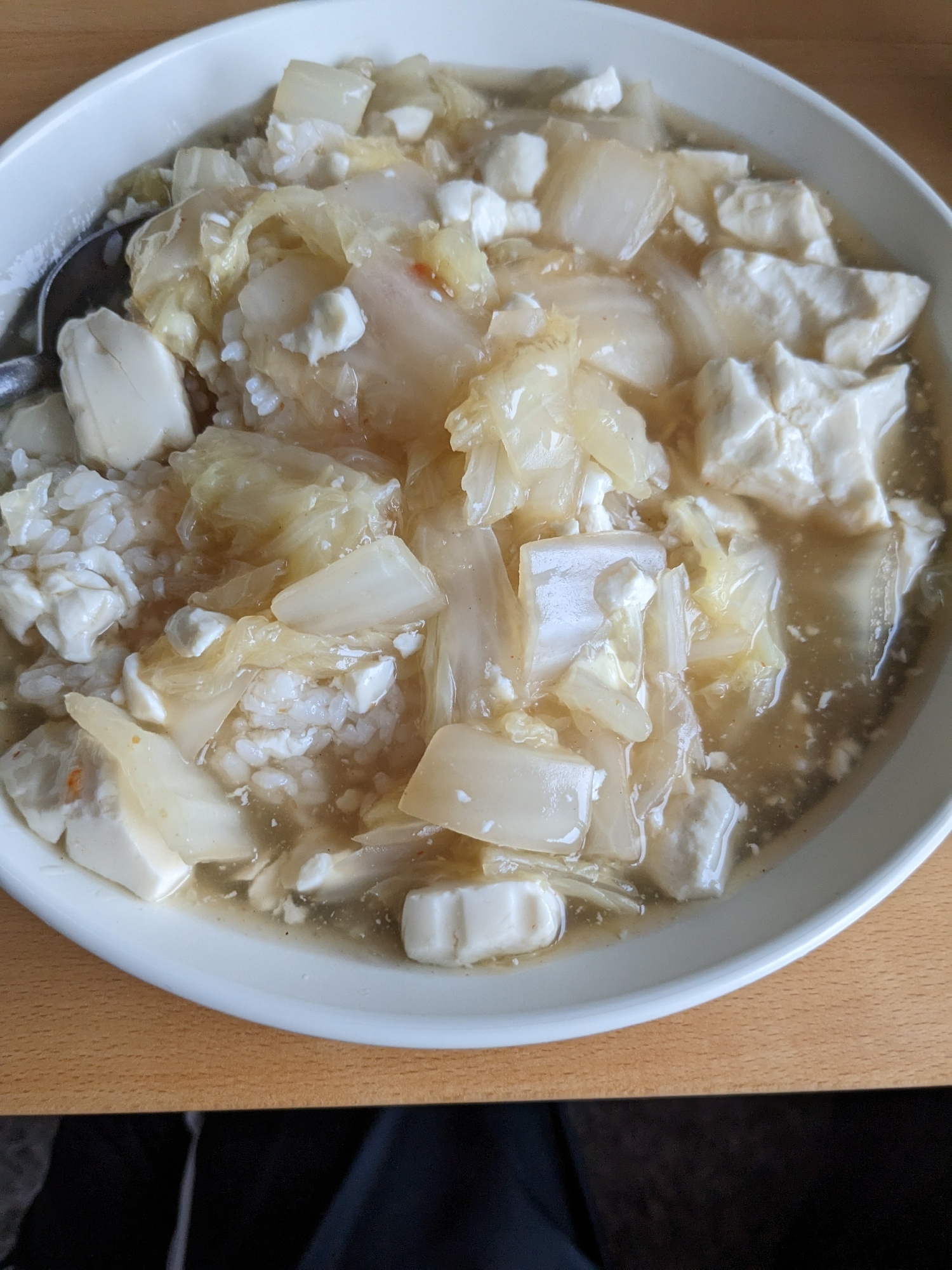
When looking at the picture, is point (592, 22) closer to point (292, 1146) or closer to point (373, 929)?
point (373, 929)

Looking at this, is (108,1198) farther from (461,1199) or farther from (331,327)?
(331,327)

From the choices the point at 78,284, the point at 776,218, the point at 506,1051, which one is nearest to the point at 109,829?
the point at 506,1051

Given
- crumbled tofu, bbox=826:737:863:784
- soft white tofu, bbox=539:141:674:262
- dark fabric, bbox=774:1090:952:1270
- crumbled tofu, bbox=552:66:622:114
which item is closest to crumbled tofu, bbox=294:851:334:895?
crumbled tofu, bbox=826:737:863:784

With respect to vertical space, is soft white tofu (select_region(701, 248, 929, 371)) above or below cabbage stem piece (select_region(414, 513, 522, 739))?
above

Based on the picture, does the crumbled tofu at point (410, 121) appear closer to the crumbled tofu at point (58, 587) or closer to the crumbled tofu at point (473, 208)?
the crumbled tofu at point (473, 208)

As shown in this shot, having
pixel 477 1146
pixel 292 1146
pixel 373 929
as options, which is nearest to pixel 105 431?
pixel 373 929

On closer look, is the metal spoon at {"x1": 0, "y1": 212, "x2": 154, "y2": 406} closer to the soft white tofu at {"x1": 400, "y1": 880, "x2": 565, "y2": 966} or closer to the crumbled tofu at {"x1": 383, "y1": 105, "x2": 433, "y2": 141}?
the crumbled tofu at {"x1": 383, "y1": 105, "x2": 433, "y2": 141}

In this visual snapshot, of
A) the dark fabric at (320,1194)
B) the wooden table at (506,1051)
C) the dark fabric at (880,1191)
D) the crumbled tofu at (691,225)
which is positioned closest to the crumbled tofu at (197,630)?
the wooden table at (506,1051)

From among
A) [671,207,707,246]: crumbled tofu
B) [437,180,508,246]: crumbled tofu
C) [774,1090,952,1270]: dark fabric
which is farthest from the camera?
[774,1090,952,1270]: dark fabric

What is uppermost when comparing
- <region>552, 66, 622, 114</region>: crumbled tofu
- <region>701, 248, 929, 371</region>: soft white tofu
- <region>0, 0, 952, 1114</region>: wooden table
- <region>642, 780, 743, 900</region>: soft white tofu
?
<region>552, 66, 622, 114</region>: crumbled tofu
